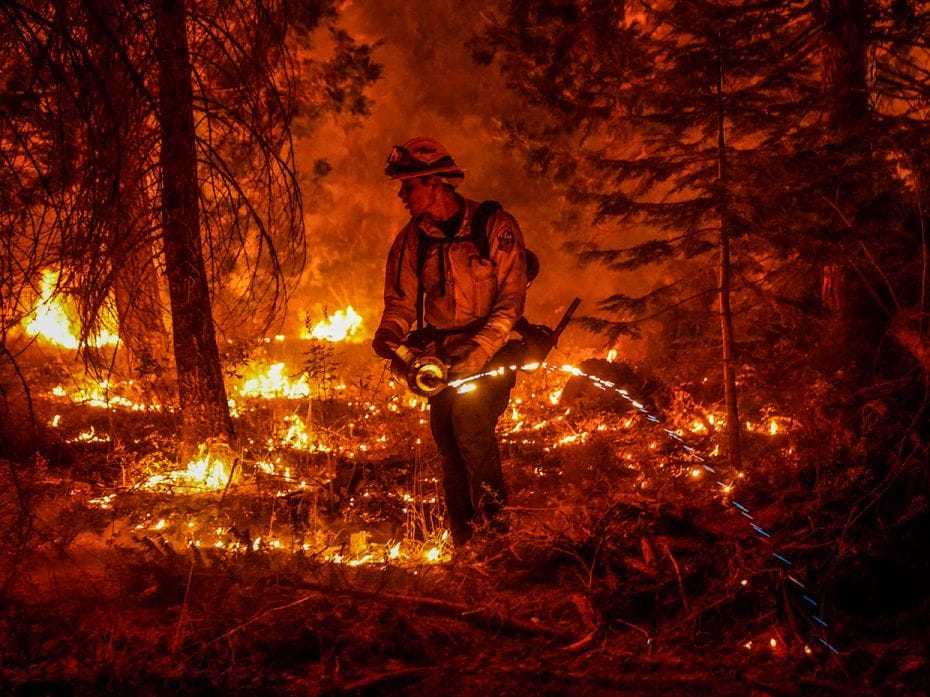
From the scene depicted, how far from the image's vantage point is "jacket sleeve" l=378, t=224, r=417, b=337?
459 centimetres

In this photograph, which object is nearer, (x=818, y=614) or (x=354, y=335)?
(x=818, y=614)

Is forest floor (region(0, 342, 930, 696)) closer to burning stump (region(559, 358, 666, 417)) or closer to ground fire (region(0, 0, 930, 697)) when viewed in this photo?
ground fire (region(0, 0, 930, 697))

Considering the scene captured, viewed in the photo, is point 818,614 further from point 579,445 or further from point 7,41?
point 7,41

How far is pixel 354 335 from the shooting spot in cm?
1745

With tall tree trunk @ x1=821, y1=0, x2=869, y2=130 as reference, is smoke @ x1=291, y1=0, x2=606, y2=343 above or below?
above

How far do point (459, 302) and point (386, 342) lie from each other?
19.7 inches

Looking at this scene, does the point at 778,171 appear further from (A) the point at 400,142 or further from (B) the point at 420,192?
(A) the point at 400,142

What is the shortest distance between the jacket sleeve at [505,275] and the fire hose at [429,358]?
251 millimetres

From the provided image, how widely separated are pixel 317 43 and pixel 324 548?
18435 millimetres

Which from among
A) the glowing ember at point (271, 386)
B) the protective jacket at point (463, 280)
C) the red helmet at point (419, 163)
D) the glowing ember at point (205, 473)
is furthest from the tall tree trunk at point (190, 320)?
the glowing ember at point (271, 386)

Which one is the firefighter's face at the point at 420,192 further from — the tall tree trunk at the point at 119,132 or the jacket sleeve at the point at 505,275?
the tall tree trunk at the point at 119,132

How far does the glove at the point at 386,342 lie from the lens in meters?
4.52

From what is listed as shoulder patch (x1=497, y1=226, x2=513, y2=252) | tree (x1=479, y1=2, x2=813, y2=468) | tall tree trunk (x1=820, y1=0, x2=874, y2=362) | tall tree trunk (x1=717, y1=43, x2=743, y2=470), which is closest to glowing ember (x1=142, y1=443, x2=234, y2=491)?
shoulder patch (x1=497, y1=226, x2=513, y2=252)

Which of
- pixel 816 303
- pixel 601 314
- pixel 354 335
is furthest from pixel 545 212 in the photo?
pixel 816 303
